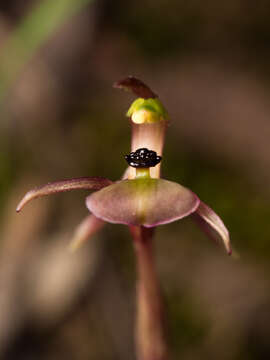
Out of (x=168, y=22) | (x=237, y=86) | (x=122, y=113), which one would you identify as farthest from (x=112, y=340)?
(x=168, y=22)

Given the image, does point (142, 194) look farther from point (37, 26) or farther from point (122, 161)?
point (122, 161)

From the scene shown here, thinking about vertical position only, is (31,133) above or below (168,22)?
below

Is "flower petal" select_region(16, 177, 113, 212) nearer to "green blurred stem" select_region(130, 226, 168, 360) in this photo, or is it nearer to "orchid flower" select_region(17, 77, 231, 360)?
"orchid flower" select_region(17, 77, 231, 360)

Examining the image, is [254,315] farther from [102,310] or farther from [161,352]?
[161,352]

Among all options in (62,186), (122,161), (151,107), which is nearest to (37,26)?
(122,161)

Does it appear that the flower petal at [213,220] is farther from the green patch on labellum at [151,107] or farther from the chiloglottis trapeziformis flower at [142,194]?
the green patch on labellum at [151,107]

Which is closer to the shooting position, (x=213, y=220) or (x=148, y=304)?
(x=213, y=220)

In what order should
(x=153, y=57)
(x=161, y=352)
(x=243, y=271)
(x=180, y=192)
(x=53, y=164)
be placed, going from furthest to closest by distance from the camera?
(x=153, y=57), (x=53, y=164), (x=243, y=271), (x=161, y=352), (x=180, y=192)
